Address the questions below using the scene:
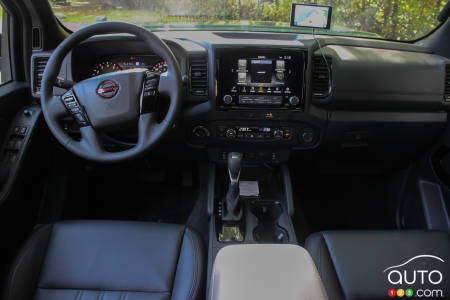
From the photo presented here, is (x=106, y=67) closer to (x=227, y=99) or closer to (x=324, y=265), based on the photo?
(x=227, y=99)

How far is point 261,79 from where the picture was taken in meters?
1.59

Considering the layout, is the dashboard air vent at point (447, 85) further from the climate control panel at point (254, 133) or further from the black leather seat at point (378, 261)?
the climate control panel at point (254, 133)

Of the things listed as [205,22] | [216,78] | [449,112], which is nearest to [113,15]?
[205,22]

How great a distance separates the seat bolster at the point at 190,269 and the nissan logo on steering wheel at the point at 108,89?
663 mm

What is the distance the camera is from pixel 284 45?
1.56 metres

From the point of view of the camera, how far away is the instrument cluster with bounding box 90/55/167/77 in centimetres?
169

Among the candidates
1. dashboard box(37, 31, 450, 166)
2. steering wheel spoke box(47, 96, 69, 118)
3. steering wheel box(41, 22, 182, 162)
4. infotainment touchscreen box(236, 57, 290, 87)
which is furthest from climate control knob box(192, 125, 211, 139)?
steering wheel spoke box(47, 96, 69, 118)

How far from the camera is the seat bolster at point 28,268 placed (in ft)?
3.87

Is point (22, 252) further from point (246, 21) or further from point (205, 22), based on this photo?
point (246, 21)

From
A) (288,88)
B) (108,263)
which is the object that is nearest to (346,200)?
(288,88)

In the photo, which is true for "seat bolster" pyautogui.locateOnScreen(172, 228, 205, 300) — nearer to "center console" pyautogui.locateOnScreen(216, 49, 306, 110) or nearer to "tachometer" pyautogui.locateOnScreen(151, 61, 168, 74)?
"center console" pyautogui.locateOnScreen(216, 49, 306, 110)

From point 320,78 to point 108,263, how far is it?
130 centimetres

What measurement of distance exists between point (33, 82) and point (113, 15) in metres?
0.53

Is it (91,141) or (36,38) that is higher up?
(36,38)
